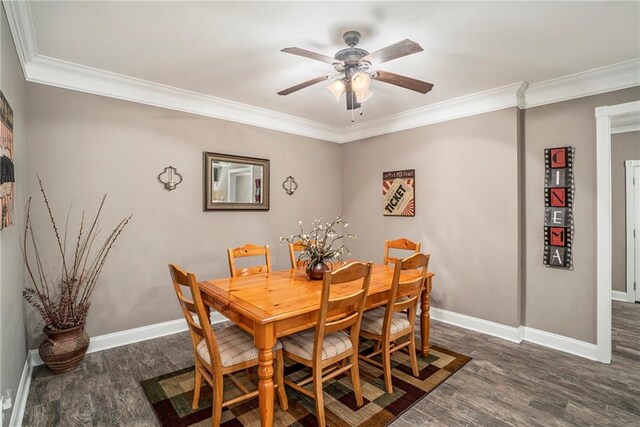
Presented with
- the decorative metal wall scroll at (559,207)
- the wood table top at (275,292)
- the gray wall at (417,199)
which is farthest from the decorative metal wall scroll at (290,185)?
the decorative metal wall scroll at (559,207)

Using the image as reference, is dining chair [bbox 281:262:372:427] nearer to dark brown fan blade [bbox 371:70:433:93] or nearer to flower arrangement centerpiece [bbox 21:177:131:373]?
dark brown fan blade [bbox 371:70:433:93]

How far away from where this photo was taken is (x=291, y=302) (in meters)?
2.06

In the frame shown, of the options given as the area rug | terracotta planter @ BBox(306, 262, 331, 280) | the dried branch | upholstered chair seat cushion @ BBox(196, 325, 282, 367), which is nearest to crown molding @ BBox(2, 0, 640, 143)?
the dried branch

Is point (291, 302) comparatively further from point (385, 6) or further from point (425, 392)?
point (385, 6)

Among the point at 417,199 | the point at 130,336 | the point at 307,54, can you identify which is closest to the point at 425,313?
the point at 417,199

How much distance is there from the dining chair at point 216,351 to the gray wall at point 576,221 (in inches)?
109

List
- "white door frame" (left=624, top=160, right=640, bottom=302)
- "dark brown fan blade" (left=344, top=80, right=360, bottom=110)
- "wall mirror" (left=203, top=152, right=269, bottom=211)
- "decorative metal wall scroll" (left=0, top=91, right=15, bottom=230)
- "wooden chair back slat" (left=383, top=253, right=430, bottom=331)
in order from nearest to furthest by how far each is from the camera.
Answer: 1. "decorative metal wall scroll" (left=0, top=91, right=15, bottom=230)
2. "wooden chair back slat" (left=383, top=253, right=430, bottom=331)
3. "dark brown fan blade" (left=344, top=80, right=360, bottom=110)
4. "wall mirror" (left=203, top=152, right=269, bottom=211)
5. "white door frame" (left=624, top=160, right=640, bottom=302)

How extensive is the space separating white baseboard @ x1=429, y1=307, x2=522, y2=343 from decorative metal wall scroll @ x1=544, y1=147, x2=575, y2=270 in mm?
790

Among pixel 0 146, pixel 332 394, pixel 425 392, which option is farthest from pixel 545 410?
pixel 0 146

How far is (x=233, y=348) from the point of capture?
2.04m

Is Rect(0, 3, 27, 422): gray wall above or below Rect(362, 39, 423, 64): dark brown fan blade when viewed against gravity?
below

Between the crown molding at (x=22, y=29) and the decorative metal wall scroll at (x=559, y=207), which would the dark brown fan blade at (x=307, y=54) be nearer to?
the crown molding at (x=22, y=29)

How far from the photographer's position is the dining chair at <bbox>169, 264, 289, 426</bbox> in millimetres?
1850

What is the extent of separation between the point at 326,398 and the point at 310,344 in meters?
0.51
